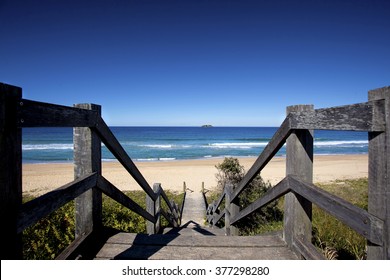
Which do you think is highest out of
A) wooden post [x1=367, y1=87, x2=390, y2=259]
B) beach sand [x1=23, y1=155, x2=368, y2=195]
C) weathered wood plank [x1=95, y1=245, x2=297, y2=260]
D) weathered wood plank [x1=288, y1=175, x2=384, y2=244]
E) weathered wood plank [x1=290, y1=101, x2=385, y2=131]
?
weathered wood plank [x1=290, y1=101, x2=385, y2=131]

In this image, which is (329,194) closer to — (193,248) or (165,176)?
(193,248)

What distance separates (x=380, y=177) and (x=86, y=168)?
204 cm

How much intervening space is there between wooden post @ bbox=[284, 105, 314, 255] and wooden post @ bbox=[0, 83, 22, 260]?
1922 mm

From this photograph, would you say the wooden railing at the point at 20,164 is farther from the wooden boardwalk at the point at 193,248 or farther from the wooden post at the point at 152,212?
the wooden post at the point at 152,212

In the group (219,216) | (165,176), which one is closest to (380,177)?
(219,216)

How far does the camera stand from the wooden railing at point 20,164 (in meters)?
0.98

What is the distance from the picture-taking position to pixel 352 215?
1.18m

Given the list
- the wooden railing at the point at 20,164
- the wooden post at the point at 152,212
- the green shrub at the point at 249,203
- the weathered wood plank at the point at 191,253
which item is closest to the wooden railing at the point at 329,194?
the weathered wood plank at the point at 191,253

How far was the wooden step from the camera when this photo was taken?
213cm

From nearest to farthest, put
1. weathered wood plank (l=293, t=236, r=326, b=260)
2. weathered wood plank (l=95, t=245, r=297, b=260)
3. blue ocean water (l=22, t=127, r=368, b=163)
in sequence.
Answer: weathered wood plank (l=293, t=236, r=326, b=260), weathered wood plank (l=95, t=245, r=297, b=260), blue ocean water (l=22, t=127, r=368, b=163)

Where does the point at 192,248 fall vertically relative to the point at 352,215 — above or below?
below

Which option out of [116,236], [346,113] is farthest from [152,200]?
[346,113]

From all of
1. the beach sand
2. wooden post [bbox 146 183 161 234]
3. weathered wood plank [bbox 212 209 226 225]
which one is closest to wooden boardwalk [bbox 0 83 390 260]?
wooden post [bbox 146 183 161 234]

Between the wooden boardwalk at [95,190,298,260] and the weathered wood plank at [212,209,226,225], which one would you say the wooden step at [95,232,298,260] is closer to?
the wooden boardwalk at [95,190,298,260]
